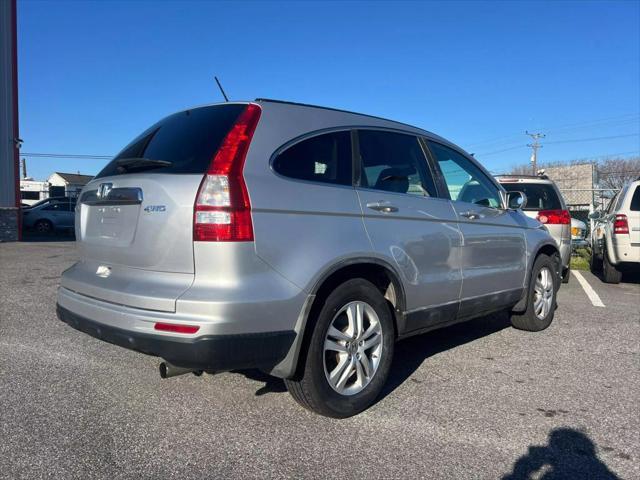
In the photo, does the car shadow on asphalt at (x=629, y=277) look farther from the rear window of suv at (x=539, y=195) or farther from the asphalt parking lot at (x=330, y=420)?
the asphalt parking lot at (x=330, y=420)

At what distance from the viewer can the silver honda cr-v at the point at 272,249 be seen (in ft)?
8.89

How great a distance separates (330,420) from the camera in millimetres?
3258

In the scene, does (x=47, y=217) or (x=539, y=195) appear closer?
(x=539, y=195)

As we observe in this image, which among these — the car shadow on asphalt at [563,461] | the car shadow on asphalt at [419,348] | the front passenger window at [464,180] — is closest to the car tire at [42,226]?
the car shadow on asphalt at [419,348]

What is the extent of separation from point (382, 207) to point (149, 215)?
1.45 meters

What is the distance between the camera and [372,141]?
3.78m

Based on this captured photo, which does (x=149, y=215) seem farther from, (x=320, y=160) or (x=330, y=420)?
(x=330, y=420)

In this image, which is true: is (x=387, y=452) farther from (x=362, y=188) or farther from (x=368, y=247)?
(x=362, y=188)

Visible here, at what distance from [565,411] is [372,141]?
2.19m

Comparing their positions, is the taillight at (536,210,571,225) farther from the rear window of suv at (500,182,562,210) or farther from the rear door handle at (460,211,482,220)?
the rear door handle at (460,211,482,220)

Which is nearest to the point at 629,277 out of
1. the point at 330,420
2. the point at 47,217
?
the point at 330,420

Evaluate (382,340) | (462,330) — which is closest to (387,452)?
(382,340)

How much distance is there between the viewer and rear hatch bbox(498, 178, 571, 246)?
25.9ft

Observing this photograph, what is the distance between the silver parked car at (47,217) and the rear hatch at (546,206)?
62.9 ft
